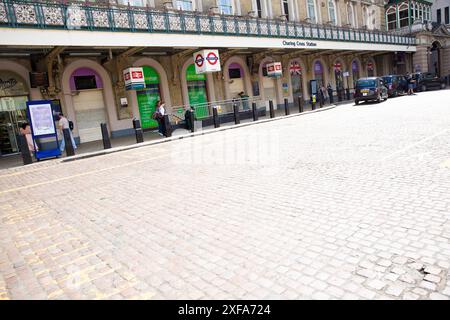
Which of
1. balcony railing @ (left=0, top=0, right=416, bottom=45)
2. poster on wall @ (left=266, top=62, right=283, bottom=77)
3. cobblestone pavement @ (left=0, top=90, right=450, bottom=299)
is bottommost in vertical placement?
cobblestone pavement @ (left=0, top=90, right=450, bottom=299)

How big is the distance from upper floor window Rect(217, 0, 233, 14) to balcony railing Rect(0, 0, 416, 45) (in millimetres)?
2614

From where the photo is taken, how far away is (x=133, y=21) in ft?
47.8

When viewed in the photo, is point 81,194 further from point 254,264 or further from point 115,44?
point 115,44

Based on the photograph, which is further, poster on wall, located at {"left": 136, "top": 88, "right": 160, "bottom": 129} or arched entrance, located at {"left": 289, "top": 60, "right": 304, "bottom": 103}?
arched entrance, located at {"left": 289, "top": 60, "right": 304, "bottom": 103}

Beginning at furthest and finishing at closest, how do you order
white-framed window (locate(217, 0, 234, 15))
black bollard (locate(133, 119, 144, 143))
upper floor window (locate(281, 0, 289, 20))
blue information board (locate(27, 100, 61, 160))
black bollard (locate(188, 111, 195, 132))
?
upper floor window (locate(281, 0, 289, 20)), white-framed window (locate(217, 0, 234, 15)), black bollard (locate(188, 111, 195, 132)), black bollard (locate(133, 119, 144, 143)), blue information board (locate(27, 100, 61, 160))

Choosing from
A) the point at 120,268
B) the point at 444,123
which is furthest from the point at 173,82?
the point at 120,268

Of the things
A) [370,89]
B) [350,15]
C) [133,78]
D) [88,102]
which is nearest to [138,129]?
[133,78]

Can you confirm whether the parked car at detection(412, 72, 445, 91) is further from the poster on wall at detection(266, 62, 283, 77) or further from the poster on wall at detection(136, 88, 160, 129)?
the poster on wall at detection(136, 88, 160, 129)

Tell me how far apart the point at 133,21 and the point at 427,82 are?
28017mm

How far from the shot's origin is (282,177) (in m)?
5.95

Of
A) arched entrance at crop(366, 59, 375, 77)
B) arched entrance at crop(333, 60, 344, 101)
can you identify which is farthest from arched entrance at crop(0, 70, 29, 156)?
arched entrance at crop(366, 59, 375, 77)

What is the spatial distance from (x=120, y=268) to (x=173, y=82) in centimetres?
1779

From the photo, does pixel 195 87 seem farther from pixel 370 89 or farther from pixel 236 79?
pixel 370 89

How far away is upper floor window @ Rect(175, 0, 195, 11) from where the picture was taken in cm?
1977
